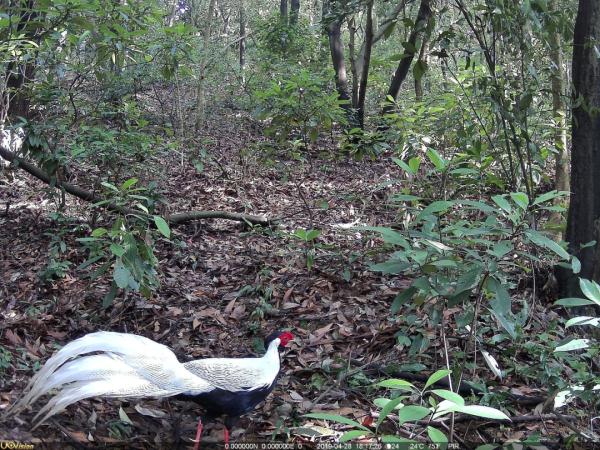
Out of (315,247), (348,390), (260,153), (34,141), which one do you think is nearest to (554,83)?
(315,247)

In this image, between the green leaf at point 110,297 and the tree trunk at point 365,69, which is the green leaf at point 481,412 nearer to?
the green leaf at point 110,297

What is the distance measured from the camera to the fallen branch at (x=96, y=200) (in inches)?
229

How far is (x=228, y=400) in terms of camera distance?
2775 millimetres

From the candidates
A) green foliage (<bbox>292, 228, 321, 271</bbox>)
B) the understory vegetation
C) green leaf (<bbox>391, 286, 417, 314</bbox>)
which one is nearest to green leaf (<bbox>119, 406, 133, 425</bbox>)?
the understory vegetation

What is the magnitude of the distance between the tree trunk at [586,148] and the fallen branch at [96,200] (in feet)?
10.0

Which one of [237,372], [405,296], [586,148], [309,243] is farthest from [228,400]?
[586,148]

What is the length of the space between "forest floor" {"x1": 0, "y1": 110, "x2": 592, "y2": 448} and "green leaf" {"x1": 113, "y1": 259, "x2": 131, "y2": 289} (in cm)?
55

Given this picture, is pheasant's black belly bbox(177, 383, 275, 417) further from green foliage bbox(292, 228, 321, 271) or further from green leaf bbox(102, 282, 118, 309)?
green foliage bbox(292, 228, 321, 271)

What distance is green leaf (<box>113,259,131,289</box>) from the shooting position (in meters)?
3.91

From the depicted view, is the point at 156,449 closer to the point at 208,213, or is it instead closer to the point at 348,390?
the point at 348,390

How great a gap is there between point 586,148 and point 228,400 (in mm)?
3232

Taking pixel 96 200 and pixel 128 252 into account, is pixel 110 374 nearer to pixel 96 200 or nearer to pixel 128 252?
pixel 128 252

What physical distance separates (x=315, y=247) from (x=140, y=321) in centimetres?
174

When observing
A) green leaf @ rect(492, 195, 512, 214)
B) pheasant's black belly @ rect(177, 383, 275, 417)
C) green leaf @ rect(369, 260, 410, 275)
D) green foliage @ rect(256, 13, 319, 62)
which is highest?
green foliage @ rect(256, 13, 319, 62)
